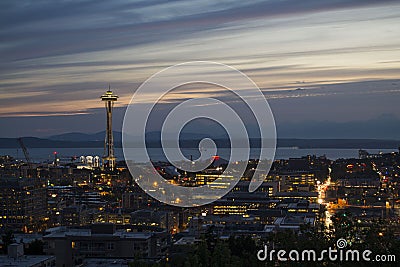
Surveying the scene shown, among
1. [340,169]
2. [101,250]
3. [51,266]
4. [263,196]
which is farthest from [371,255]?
[340,169]

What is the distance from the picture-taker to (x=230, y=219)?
23.6 meters

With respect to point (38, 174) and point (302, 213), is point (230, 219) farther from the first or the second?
point (38, 174)

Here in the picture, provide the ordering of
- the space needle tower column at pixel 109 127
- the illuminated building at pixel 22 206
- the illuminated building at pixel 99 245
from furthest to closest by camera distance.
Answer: the space needle tower column at pixel 109 127 → the illuminated building at pixel 22 206 → the illuminated building at pixel 99 245

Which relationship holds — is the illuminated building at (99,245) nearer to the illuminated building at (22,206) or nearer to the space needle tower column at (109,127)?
the illuminated building at (22,206)

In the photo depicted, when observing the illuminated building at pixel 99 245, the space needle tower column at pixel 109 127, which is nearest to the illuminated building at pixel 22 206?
the illuminated building at pixel 99 245

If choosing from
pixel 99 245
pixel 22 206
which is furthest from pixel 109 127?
pixel 99 245

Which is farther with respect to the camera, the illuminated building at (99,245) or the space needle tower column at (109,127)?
the space needle tower column at (109,127)

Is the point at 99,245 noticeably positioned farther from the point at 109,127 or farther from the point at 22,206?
the point at 109,127

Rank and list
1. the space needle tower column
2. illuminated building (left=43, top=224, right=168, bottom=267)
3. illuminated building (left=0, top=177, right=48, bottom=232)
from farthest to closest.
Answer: the space needle tower column, illuminated building (left=0, top=177, right=48, bottom=232), illuminated building (left=43, top=224, right=168, bottom=267)

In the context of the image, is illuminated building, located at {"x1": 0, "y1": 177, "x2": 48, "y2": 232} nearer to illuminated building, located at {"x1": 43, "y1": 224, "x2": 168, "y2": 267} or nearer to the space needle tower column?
illuminated building, located at {"x1": 43, "y1": 224, "x2": 168, "y2": 267}

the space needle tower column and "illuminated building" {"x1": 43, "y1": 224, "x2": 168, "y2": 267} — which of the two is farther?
the space needle tower column

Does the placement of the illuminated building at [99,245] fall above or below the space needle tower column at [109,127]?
below

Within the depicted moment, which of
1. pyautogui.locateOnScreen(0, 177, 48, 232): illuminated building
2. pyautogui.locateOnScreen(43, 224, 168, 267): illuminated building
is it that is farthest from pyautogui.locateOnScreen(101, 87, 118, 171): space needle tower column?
pyautogui.locateOnScreen(43, 224, 168, 267): illuminated building

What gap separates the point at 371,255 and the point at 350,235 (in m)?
0.95
